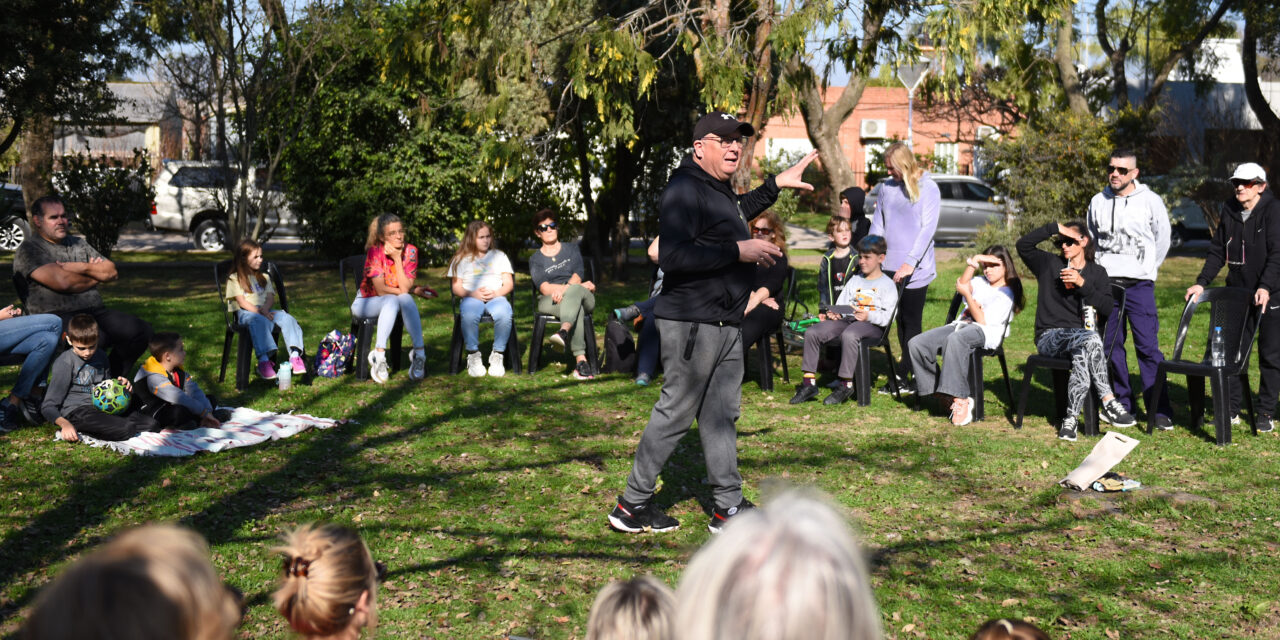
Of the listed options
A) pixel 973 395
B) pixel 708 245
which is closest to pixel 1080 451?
pixel 973 395

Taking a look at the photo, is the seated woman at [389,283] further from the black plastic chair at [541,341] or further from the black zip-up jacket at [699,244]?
the black zip-up jacket at [699,244]

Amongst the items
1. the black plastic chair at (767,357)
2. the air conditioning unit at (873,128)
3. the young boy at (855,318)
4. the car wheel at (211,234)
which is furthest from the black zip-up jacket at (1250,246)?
the air conditioning unit at (873,128)

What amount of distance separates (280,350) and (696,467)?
5.28 meters

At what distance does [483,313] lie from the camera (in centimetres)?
951

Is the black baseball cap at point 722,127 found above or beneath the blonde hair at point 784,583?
above

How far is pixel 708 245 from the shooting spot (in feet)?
16.4

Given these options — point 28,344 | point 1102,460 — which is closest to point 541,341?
point 28,344

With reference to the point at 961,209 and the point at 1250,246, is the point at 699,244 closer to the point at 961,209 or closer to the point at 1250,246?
the point at 1250,246

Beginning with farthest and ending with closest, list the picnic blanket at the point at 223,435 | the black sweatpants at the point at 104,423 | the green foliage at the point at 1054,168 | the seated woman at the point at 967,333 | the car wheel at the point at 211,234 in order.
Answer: the car wheel at the point at 211,234, the green foliage at the point at 1054,168, the seated woman at the point at 967,333, the black sweatpants at the point at 104,423, the picnic blanket at the point at 223,435

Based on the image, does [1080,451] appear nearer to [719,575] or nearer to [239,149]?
[719,575]

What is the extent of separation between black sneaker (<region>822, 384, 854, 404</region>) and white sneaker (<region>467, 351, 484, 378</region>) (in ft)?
9.44

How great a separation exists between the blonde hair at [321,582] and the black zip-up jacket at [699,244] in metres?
2.70

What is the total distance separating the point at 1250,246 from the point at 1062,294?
48.8 inches

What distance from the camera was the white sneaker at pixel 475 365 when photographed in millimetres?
9281
